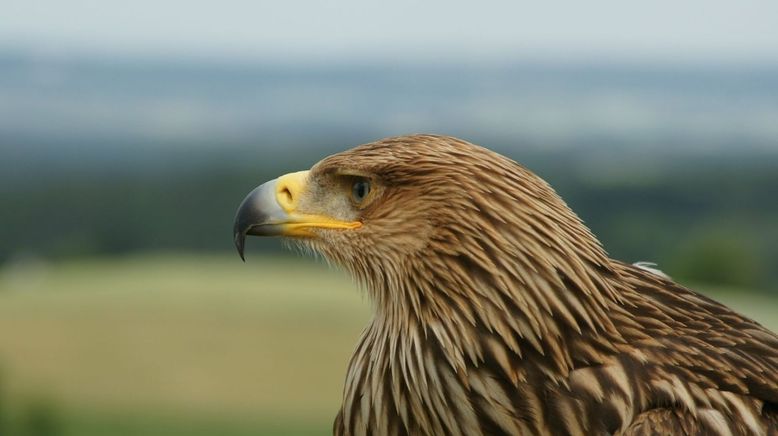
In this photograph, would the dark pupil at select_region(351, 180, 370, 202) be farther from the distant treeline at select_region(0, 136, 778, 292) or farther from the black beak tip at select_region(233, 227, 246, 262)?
the distant treeline at select_region(0, 136, 778, 292)

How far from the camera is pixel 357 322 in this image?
1758 centimetres

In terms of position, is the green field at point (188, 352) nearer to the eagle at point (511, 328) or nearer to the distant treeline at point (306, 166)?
the distant treeline at point (306, 166)

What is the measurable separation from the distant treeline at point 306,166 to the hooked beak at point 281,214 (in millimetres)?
11374

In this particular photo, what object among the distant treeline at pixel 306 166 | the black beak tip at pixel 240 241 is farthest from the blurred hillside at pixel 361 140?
the black beak tip at pixel 240 241

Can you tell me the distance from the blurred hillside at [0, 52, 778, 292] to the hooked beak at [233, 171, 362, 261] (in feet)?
29.7

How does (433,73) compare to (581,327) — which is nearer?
(581,327)

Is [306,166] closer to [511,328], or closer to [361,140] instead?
[361,140]

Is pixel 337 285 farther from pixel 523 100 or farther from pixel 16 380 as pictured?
pixel 523 100

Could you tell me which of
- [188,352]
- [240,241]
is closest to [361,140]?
[188,352]

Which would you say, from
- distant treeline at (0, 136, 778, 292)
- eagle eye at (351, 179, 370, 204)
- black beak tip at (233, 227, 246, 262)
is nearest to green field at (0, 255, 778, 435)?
distant treeline at (0, 136, 778, 292)

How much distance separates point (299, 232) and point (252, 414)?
48.1 ft

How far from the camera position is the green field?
16672 mm

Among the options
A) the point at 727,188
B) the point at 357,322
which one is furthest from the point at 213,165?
the point at 727,188

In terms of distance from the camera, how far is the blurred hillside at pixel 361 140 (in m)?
19.9
